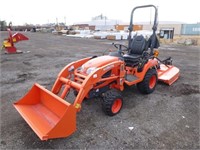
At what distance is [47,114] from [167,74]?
3.89m

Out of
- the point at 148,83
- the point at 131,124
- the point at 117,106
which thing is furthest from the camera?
the point at 148,83

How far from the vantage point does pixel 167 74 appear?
5672 millimetres

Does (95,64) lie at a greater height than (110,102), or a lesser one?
greater

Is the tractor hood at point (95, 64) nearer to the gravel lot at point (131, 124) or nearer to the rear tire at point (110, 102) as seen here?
the rear tire at point (110, 102)

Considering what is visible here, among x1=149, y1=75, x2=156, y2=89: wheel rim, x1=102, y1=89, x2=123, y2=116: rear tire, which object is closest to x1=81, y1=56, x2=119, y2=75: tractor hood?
x1=102, y1=89, x2=123, y2=116: rear tire

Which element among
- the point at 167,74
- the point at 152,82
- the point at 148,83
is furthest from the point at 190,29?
the point at 148,83

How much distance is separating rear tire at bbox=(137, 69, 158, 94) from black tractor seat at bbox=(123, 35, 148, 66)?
0.43 metres

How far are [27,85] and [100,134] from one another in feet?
10.6

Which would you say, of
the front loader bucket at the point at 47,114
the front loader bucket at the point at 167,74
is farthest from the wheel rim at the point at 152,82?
the front loader bucket at the point at 47,114

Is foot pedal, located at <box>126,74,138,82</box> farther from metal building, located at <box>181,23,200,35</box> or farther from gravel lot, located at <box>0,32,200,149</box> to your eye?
metal building, located at <box>181,23,200,35</box>

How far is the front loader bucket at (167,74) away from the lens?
5.29 m

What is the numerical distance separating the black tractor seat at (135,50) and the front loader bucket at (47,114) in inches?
84.4

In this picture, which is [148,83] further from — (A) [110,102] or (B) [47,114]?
(B) [47,114]

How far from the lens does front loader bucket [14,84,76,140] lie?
263cm
